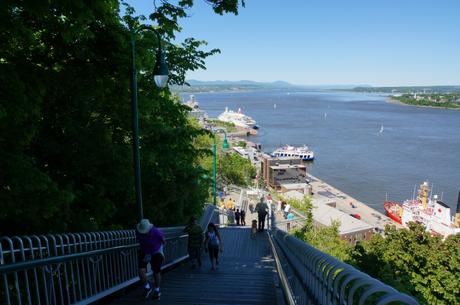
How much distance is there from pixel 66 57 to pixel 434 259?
14.3 meters

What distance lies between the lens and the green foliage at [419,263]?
1436 centimetres

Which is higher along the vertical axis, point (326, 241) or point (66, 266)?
point (66, 266)

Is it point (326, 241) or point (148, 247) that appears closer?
point (148, 247)

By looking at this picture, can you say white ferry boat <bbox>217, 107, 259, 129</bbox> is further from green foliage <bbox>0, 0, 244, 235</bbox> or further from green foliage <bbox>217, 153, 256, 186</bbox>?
green foliage <bbox>0, 0, 244, 235</bbox>

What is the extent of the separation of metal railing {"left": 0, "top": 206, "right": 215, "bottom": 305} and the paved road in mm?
479

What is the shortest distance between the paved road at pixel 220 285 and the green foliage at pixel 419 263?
4670 mm

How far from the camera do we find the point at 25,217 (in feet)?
22.3

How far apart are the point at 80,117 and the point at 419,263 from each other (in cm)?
1393

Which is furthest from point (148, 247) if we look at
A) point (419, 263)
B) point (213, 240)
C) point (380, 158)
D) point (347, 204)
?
point (380, 158)

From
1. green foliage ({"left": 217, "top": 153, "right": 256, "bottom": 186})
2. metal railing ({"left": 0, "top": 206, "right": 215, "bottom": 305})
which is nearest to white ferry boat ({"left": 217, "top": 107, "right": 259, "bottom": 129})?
green foliage ({"left": 217, "top": 153, "right": 256, "bottom": 186})

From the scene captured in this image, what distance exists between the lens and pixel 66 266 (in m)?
5.37

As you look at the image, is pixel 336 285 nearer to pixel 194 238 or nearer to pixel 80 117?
pixel 80 117

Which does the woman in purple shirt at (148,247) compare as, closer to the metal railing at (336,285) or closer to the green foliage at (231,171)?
the metal railing at (336,285)

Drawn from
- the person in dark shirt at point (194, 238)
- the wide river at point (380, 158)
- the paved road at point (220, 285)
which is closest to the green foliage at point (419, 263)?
the paved road at point (220, 285)
